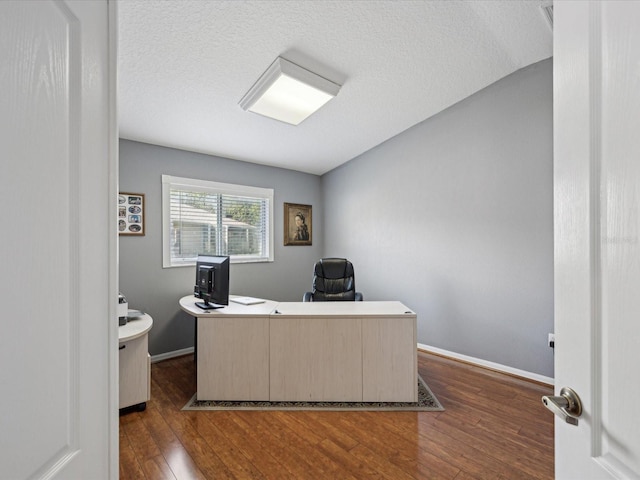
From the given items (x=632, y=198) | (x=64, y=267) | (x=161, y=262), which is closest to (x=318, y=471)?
(x=64, y=267)

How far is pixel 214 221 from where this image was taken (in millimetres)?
3709

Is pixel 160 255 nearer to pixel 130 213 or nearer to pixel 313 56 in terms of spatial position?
pixel 130 213

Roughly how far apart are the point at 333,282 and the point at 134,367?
2062 millimetres

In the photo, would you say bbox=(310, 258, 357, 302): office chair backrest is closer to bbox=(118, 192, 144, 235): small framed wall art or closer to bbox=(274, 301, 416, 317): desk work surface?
bbox=(274, 301, 416, 317): desk work surface

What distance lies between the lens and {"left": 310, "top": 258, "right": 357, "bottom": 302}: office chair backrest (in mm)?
3354

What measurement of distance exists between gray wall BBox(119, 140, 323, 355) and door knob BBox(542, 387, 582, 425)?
3512mm

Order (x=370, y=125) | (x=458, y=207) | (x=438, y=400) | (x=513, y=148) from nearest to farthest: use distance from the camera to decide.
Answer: (x=438, y=400) < (x=513, y=148) < (x=458, y=207) < (x=370, y=125)

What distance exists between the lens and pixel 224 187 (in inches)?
147

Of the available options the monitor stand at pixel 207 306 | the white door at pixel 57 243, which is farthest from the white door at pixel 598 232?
the monitor stand at pixel 207 306

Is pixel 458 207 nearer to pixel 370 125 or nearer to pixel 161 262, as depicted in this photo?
pixel 370 125

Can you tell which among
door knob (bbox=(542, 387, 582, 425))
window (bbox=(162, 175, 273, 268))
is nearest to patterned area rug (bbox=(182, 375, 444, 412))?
window (bbox=(162, 175, 273, 268))

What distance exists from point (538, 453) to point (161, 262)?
366 cm

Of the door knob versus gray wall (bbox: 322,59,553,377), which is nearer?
the door knob

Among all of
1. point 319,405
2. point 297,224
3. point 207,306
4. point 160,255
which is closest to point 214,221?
point 160,255
